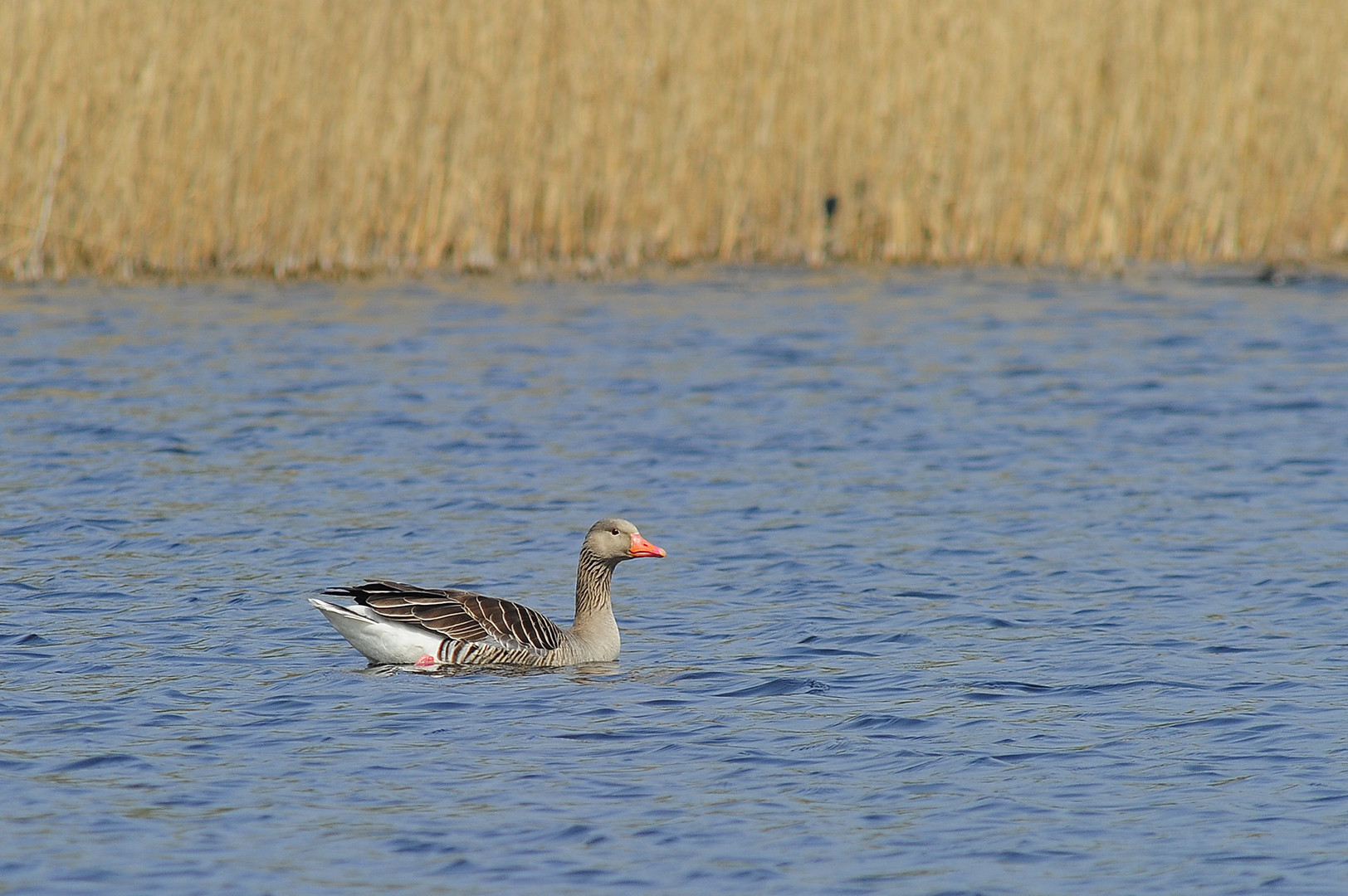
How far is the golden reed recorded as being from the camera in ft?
62.0

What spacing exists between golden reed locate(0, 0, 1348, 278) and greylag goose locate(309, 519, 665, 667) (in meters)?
10.6

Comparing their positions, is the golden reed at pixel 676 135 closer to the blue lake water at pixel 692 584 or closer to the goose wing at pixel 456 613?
the blue lake water at pixel 692 584

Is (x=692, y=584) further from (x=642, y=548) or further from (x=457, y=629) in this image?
(x=457, y=629)

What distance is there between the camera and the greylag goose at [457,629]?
9414mm

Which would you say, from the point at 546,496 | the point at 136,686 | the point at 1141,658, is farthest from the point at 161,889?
the point at 546,496

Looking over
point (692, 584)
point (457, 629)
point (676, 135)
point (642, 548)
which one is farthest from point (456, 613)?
point (676, 135)

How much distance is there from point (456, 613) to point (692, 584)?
7.13 ft

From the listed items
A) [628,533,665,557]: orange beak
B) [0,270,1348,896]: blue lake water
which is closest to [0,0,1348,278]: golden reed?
[0,270,1348,896]: blue lake water

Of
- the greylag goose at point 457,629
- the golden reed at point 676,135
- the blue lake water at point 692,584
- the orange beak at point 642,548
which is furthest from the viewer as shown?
the golden reed at point 676,135

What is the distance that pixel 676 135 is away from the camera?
20.6m

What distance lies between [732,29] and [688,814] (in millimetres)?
14674

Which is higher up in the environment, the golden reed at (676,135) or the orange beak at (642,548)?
the golden reed at (676,135)

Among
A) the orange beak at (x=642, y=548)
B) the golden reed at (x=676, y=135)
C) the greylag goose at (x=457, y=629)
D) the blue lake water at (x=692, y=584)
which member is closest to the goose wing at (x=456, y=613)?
the greylag goose at (x=457, y=629)

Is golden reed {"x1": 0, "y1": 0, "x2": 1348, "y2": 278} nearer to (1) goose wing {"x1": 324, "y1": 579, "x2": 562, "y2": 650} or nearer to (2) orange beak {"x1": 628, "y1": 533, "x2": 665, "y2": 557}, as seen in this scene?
(2) orange beak {"x1": 628, "y1": 533, "x2": 665, "y2": 557}
